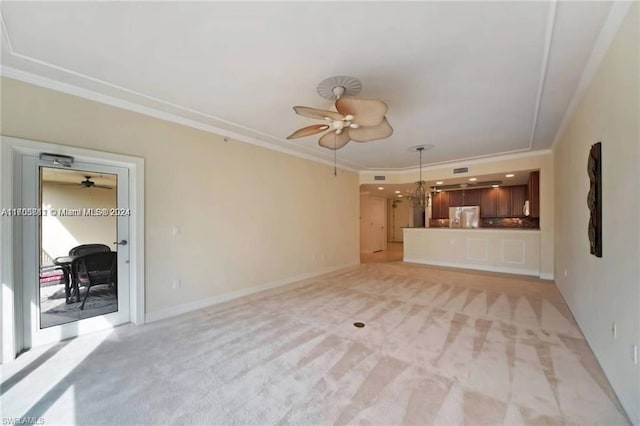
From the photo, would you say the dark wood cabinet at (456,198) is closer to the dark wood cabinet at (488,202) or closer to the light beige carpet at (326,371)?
the dark wood cabinet at (488,202)

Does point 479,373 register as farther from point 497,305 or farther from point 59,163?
point 59,163

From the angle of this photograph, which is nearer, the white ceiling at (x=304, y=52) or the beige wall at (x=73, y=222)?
the white ceiling at (x=304, y=52)

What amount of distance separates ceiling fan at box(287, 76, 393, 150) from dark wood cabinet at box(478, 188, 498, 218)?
23.1ft

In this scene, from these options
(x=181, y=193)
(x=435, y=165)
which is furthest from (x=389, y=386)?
(x=435, y=165)

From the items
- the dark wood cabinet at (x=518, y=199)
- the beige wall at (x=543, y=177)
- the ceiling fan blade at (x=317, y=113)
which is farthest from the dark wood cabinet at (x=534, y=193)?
the ceiling fan blade at (x=317, y=113)

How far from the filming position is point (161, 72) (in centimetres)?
247

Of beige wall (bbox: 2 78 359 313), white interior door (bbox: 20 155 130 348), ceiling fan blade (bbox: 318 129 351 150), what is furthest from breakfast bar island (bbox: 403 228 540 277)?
white interior door (bbox: 20 155 130 348)

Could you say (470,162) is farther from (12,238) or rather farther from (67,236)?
(12,238)

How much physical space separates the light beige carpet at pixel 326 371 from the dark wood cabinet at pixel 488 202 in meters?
5.16

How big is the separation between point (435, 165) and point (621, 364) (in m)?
5.31

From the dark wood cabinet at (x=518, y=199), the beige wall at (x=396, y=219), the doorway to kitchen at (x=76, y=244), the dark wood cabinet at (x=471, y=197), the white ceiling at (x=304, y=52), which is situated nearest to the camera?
the white ceiling at (x=304, y=52)

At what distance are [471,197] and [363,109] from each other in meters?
7.68

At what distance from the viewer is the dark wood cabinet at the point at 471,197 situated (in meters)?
8.34

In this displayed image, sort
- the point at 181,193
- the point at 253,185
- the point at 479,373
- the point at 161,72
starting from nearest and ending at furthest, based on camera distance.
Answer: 1. the point at 479,373
2. the point at 161,72
3. the point at 181,193
4. the point at 253,185
